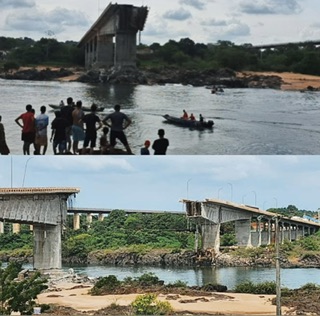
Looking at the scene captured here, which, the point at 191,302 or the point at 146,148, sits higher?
the point at 146,148

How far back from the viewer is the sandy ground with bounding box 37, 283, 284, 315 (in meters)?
10.6

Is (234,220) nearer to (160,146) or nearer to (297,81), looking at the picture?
(297,81)

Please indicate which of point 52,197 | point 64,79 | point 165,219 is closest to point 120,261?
point 165,219

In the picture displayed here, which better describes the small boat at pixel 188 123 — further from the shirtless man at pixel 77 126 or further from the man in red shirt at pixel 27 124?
the man in red shirt at pixel 27 124

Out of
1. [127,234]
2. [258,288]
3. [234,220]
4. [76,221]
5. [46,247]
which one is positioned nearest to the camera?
[258,288]

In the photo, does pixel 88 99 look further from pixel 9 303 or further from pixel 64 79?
pixel 9 303

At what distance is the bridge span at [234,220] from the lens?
1338 cm

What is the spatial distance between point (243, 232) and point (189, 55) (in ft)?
20.6

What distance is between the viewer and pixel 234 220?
1462 cm

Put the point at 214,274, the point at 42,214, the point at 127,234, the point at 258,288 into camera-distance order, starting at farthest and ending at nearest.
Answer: the point at 127,234
the point at 214,274
the point at 42,214
the point at 258,288

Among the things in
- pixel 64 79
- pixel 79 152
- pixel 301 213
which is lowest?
pixel 301 213

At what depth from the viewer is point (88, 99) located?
9391 mm

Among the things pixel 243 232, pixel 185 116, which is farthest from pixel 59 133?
pixel 243 232

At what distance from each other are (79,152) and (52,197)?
10.0 feet
